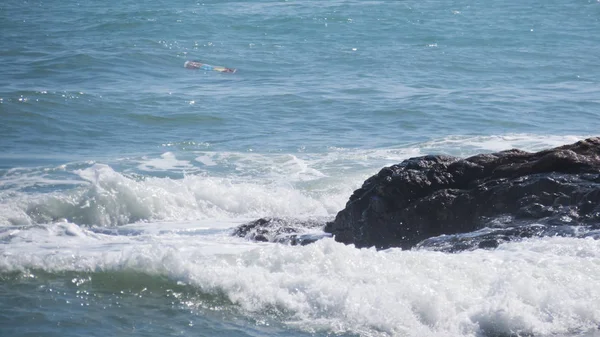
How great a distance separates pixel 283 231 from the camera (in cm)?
878

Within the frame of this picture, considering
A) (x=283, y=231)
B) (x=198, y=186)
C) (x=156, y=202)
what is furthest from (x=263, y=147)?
(x=283, y=231)

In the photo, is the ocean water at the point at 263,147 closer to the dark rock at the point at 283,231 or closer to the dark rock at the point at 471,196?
the dark rock at the point at 283,231

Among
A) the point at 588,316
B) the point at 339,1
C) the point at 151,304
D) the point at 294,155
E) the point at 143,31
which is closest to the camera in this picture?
the point at 588,316

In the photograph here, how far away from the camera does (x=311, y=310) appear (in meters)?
6.11

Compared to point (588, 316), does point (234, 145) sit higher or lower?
lower

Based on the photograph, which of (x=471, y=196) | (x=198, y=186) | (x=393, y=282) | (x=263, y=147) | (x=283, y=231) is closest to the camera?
(x=393, y=282)

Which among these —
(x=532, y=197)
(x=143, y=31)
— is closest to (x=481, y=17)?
(x=143, y=31)

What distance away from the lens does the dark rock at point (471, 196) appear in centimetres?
768

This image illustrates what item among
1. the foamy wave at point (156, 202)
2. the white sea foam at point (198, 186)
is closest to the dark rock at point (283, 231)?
the white sea foam at point (198, 186)

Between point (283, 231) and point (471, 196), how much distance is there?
1.93 meters

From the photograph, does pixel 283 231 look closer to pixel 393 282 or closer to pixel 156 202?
pixel 393 282

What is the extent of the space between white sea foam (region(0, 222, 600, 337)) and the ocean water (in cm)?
2

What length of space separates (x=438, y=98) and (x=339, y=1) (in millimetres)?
17891

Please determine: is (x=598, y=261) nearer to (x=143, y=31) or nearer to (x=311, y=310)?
(x=311, y=310)
